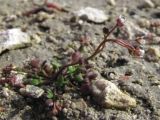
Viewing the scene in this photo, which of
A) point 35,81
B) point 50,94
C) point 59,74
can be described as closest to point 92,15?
point 59,74

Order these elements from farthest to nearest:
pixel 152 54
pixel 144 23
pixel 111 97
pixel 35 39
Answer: pixel 144 23 → pixel 35 39 → pixel 152 54 → pixel 111 97

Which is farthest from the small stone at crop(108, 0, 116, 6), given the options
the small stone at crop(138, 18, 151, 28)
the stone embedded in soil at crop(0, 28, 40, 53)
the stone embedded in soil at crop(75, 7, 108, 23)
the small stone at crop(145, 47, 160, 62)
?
the stone embedded in soil at crop(0, 28, 40, 53)

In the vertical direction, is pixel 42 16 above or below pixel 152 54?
above

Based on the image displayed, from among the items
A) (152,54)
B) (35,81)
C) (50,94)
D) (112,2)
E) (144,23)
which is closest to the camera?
(50,94)

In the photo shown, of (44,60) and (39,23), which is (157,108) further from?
(39,23)

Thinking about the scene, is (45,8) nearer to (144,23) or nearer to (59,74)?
(144,23)

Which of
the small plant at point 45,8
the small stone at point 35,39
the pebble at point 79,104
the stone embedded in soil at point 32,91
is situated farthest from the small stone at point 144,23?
the stone embedded in soil at point 32,91

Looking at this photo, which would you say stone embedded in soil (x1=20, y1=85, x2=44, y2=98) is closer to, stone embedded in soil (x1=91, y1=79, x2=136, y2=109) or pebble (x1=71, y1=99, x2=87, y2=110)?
pebble (x1=71, y1=99, x2=87, y2=110)

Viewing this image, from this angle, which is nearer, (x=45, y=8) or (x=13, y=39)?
(x=13, y=39)
